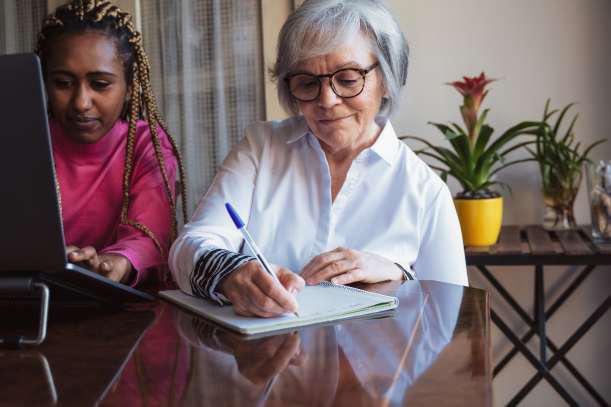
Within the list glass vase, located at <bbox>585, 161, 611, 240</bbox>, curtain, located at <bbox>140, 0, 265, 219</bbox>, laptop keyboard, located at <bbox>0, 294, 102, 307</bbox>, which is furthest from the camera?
curtain, located at <bbox>140, 0, 265, 219</bbox>

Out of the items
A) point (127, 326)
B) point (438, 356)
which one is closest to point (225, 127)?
point (127, 326)

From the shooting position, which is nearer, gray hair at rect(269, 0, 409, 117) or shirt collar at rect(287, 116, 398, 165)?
gray hair at rect(269, 0, 409, 117)

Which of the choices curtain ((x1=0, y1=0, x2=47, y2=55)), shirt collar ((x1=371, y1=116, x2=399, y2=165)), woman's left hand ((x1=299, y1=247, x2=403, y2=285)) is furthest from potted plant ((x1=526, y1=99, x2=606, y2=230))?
curtain ((x1=0, y1=0, x2=47, y2=55))

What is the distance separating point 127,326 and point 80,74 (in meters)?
0.80

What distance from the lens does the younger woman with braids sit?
4.27 feet

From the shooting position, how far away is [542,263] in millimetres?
1699

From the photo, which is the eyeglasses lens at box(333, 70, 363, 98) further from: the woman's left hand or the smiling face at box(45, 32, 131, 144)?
the smiling face at box(45, 32, 131, 144)

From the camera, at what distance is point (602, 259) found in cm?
168

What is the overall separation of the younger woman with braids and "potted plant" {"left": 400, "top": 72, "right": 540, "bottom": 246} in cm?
98

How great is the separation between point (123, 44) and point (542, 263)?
54.4 inches

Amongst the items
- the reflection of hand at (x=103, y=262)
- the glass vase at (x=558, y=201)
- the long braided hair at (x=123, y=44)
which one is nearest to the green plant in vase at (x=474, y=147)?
the glass vase at (x=558, y=201)

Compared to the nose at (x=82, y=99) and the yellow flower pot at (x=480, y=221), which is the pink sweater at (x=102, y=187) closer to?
the nose at (x=82, y=99)

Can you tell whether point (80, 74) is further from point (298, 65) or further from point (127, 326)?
point (127, 326)

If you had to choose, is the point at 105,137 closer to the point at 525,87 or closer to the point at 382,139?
the point at 382,139
